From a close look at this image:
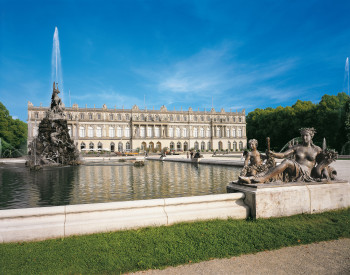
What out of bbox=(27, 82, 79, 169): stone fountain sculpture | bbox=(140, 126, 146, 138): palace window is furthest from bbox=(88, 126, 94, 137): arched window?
bbox=(27, 82, 79, 169): stone fountain sculpture

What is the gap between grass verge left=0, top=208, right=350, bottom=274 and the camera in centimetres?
294

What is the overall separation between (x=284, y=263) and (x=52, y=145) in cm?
2102

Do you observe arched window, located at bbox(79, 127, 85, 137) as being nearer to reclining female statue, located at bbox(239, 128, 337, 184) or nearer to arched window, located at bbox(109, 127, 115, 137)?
arched window, located at bbox(109, 127, 115, 137)

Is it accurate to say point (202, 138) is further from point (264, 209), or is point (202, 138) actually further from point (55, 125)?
point (264, 209)

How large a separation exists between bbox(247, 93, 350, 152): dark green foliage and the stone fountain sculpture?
43.3 m

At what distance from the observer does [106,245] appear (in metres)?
3.36

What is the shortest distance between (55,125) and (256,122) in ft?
246

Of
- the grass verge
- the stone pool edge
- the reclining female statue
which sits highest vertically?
the reclining female statue

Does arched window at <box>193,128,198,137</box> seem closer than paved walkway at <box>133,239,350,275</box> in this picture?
No

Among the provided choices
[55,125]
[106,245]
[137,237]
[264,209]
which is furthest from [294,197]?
[55,125]

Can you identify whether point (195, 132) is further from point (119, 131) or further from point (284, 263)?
point (284, 263)

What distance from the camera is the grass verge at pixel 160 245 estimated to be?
294 centimetres

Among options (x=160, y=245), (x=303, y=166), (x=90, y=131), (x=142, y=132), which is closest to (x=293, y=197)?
(x=303, y=166)

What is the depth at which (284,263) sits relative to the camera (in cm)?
312
